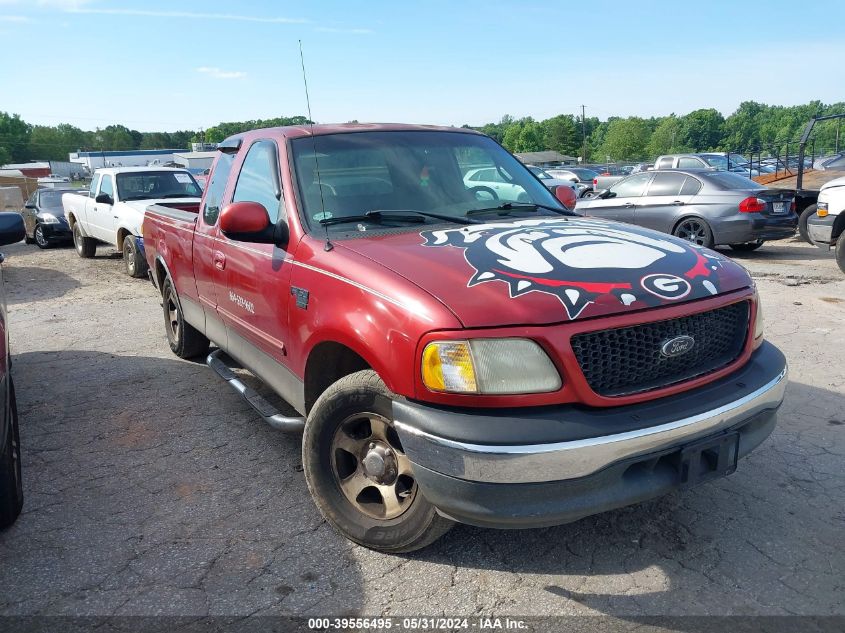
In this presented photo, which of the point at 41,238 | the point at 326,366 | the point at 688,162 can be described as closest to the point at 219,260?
the point at 326,366

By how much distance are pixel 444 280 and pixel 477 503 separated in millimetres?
838

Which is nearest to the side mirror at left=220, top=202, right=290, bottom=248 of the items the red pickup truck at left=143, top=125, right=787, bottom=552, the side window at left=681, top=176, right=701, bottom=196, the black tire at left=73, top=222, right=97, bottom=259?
the red pickup truck at left=143, top=125, right=787, bottom=552

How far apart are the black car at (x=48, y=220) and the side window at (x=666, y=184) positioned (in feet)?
40.0

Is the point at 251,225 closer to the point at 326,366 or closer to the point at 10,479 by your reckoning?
the point at 326,366

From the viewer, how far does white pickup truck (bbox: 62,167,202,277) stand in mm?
10883

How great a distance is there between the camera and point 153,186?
38.0ft

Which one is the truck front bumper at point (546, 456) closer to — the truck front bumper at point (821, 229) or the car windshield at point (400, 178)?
the car windshield at point (400, 178)

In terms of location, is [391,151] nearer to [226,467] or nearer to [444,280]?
[444,280]

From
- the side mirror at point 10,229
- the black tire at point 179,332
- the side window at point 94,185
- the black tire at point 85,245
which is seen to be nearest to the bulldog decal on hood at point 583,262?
the side mirror at point 10,229

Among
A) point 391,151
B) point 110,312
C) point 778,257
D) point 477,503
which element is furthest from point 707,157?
point 477,503

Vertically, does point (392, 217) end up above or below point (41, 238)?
above

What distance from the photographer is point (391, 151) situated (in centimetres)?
387

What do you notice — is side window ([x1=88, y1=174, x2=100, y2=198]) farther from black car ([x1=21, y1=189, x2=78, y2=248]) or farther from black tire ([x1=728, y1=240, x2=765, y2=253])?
black tire ([x1=728, y1=240, x2=765, y2=253])

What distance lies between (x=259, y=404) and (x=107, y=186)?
963 centimetres
